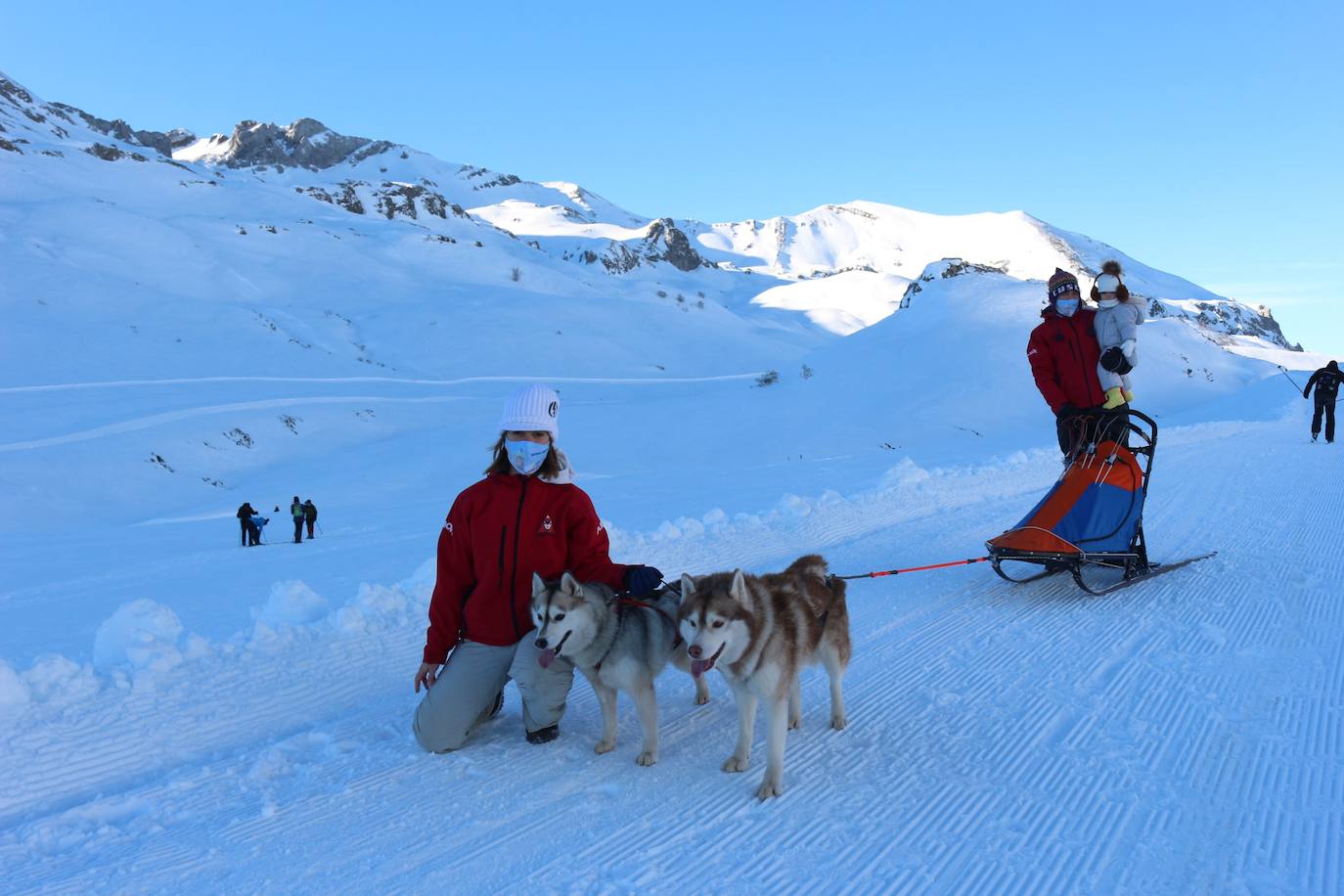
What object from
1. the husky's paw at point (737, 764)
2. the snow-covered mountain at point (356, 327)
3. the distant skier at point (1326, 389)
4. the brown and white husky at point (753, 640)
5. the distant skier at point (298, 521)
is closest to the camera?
the brown and white husky at point (753, 640)

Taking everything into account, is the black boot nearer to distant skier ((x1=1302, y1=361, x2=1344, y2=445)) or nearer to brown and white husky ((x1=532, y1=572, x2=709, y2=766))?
brown and white husky ((x1=532, y1=572, x2=709, y2=766))

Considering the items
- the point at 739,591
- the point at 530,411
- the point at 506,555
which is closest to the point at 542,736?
the point at 506,555

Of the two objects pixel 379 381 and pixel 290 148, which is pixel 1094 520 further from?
pixel 290 148

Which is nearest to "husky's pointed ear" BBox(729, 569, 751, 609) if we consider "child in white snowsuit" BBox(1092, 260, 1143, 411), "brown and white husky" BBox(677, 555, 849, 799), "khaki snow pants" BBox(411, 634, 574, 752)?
"brown and white husky" BBox(677, 555, 849, 799)

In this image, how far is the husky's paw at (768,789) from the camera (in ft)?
11.4

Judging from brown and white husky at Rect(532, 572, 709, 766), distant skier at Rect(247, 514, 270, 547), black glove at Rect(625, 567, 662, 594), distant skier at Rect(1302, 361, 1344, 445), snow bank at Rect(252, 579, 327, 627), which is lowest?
distant skier at Rect(247, 514, 270, 547)

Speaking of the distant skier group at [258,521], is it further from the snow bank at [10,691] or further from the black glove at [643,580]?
the black glove at [643,580]

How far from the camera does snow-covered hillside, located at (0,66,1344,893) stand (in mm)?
3115

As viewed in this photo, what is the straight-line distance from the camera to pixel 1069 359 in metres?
6.80

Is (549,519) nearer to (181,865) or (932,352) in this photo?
(181,865)

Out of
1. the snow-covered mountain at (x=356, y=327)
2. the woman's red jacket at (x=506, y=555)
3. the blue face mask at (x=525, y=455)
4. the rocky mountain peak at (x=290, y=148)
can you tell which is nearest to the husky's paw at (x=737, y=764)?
the woman's red jacket at (x=506, y=555)

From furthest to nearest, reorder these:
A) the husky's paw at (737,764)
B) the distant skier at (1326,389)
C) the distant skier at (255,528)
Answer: the distant skier at (1326,389) < the distant skier at (255,528) < the husky's paw at (737,764)

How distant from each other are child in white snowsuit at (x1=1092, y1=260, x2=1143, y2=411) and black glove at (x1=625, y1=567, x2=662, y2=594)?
14.5ft

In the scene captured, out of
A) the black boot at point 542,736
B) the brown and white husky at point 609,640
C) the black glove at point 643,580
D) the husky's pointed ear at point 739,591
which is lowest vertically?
the black boot at point 542,736
